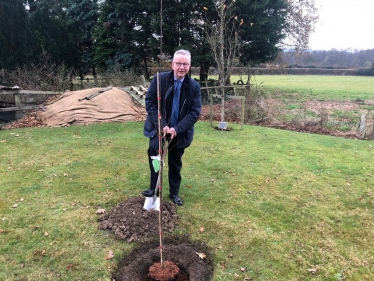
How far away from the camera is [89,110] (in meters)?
10.8

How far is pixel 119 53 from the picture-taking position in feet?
61.0

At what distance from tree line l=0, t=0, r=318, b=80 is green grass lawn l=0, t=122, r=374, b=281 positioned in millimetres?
9092

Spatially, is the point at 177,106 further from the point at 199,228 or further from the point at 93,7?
the point at 93,7

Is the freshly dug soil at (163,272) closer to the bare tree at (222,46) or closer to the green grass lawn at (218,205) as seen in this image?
the green grass lawn at (218,205)

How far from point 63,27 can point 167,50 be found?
322 inches

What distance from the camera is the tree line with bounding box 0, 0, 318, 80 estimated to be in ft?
51.5

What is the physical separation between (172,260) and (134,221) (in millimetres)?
757

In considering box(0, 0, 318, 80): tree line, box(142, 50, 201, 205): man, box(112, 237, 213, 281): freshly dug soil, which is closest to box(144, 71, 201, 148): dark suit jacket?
box(142, 50, 201, 205): man

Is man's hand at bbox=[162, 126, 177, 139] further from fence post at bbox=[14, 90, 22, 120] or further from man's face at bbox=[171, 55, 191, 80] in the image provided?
fence post at bbox=[14, 90, 22, 120]

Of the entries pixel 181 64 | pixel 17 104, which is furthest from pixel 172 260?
pixel 17 104

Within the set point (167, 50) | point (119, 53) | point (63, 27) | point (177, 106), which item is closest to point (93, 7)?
point (63, 27)

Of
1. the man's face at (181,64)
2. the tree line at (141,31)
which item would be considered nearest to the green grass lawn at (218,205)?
the man's face at (181,64)

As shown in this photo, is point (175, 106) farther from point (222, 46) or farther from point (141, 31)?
point (141, 31)

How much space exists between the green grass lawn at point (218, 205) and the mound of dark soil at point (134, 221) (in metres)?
0.14
